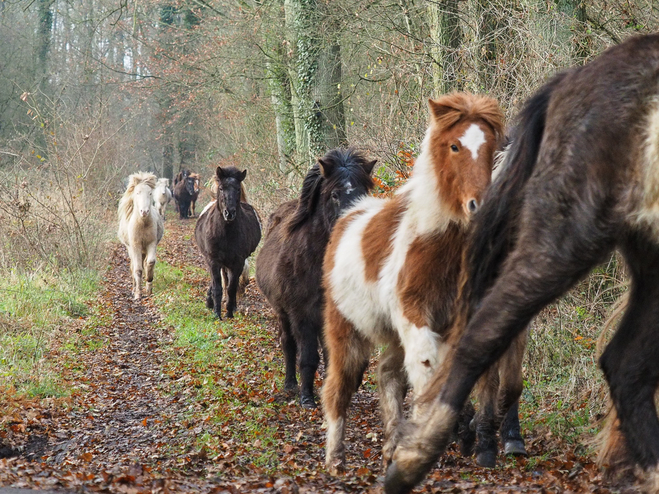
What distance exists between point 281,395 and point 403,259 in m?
4.11

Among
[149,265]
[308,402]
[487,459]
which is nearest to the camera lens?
[487,459]

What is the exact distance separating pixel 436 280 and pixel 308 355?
3.45 metres

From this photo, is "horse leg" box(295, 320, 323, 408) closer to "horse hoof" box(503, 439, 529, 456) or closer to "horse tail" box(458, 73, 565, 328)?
"horse hoof" box(503, 439, 529, 456)

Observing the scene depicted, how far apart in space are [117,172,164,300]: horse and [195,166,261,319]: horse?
2644 mm

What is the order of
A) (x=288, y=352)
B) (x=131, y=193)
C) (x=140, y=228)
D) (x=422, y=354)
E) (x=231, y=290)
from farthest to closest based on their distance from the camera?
(x=131, y=193) < (x=140, y=228) < (x=231, y=290) < (x=288, y=352) < (x=422, y=354)

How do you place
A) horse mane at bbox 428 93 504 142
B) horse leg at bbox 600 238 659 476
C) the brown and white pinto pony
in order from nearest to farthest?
horse leg at bbox 600 238 659 476, the brown and white pinto pony, horse mane at bbox 428 93 504 142

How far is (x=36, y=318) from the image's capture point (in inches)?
456

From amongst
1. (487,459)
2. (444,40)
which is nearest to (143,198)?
(444,40)

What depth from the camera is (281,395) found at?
28.1 feet

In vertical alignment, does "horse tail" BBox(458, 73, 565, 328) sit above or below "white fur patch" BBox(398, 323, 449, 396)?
above

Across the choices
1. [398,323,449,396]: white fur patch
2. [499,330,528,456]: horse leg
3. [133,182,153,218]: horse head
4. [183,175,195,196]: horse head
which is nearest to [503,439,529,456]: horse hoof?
[499,330,528,456]: horse leg

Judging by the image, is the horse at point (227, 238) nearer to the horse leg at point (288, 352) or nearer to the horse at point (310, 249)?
the horse leg at point (288, 352)

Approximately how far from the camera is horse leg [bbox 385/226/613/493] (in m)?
3.35

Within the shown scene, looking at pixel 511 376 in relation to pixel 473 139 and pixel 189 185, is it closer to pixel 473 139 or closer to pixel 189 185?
pixel 473 139
